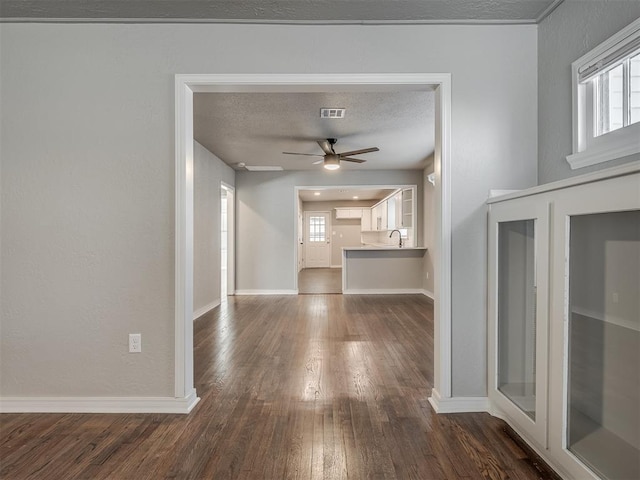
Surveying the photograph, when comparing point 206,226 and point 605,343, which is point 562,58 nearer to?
point 605,343

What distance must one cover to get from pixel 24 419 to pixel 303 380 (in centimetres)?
179

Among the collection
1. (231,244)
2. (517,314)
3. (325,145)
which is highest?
(325,145)

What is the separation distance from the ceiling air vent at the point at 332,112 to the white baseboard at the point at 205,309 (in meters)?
3.16

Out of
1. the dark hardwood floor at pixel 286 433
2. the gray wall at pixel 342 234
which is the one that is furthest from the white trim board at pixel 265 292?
the gray wall at pixel 342 234

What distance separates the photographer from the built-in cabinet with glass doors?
1283 mm

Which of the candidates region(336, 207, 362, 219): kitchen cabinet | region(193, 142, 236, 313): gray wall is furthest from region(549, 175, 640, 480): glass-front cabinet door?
region(336, 207, 362, 219): kitchen cabinet

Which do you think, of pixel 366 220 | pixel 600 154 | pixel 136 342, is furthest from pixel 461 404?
pixel 366 220

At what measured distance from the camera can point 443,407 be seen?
7.33ft

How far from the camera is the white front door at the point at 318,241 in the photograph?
1290 centimetres

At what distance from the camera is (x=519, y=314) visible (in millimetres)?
1960

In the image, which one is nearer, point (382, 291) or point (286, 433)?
point (286, 433)

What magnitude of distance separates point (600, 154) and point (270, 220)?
5.77m

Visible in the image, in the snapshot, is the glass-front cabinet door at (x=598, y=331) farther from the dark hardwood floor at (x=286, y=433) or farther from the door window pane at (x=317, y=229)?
the door window pane at (x=317, y=229)

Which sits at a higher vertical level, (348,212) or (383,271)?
(348,212)
